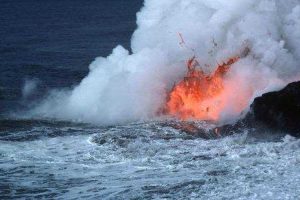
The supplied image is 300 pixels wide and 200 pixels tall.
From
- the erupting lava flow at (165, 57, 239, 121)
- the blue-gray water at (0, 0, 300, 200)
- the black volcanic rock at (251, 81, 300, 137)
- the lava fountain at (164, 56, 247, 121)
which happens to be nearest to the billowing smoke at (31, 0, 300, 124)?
the lava fountain at (164, 56, 247, 121)

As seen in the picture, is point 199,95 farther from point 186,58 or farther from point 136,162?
point 136,162

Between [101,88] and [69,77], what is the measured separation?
12.1 meters

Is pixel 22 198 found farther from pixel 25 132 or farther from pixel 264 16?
pixel 264 16

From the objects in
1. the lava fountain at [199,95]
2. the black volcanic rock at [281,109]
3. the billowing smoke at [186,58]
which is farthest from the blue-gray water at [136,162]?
the lava fountain at [199,95]

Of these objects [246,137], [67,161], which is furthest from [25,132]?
[246,137]

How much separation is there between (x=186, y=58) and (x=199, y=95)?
404 centimetres

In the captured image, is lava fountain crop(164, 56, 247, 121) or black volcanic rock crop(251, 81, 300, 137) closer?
black volcanic rock crop(251, 81, 300, 137)

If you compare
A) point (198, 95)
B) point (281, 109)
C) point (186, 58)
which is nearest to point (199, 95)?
point (198, 95)

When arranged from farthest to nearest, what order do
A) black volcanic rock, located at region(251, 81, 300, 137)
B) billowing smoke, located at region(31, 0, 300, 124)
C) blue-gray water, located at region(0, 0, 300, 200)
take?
billowing smoke, located at region(31, 0, 300, 124) < black volcanic rock, located at region(251, 81, 300, 137) < blue-gray water, located at region(0, 0, 300, 200)

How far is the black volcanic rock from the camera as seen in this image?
31.4 meters

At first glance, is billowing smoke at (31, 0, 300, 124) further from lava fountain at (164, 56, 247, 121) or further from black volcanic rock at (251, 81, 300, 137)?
black volcanic rock at (251, 81, 300, 137)

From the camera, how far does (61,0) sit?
168 meters

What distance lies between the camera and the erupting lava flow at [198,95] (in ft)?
122

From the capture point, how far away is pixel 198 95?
129 ft
